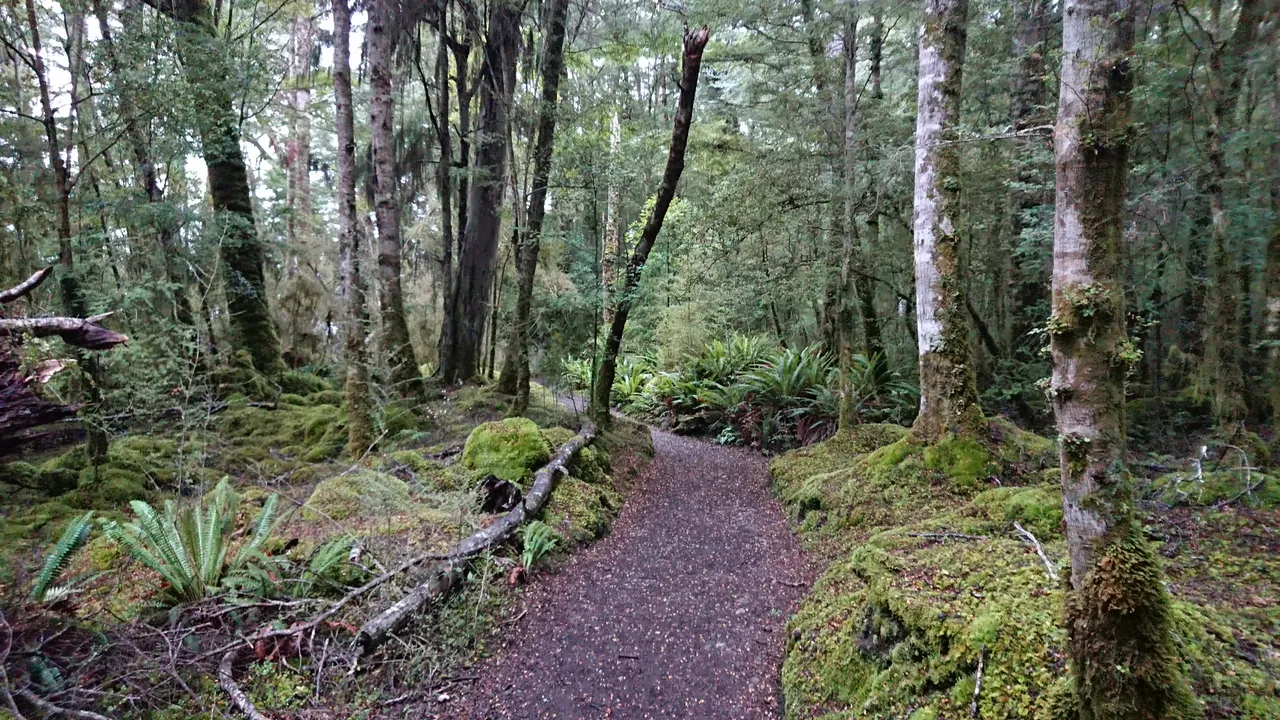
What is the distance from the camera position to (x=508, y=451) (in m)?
6.14

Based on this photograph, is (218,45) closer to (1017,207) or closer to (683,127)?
(683,127)

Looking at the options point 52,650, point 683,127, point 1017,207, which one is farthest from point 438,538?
point 1017,207

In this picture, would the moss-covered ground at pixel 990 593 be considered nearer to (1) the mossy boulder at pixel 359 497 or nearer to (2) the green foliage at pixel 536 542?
(2) the green foliage at pixel 536 542

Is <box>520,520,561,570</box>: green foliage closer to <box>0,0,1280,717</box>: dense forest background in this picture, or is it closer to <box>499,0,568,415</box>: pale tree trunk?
<box>0,0,1280,717</box>: dense forest background

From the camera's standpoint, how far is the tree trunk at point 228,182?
6910mm

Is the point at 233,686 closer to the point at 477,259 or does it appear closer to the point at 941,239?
the point at 941,239

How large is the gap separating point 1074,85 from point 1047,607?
83.8 inches

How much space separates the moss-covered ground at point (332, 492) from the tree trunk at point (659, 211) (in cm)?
77

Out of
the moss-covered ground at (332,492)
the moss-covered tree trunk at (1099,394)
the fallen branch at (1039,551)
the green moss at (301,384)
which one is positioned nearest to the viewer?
the moss-covered tree trunk at (1099,394)

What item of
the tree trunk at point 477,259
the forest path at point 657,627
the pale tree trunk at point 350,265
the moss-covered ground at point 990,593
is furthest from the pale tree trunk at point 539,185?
the moss-covered ground at point 990,593

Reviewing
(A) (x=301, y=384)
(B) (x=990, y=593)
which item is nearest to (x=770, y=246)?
(B) (x=990, y=593)

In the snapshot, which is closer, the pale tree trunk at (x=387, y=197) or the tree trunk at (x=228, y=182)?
the tree trunk at (x=228, y=182)

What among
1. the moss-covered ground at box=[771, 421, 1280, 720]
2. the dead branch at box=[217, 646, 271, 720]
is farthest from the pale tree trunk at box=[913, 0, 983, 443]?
the dead branch at box=[217, 646, 271, 720]

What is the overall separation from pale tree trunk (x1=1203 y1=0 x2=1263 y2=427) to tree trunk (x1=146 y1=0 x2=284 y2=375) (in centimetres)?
924
